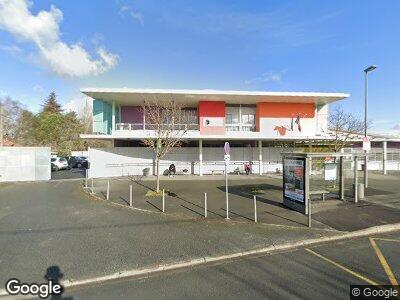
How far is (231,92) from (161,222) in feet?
49.0

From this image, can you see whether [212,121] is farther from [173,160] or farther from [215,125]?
[173,160]

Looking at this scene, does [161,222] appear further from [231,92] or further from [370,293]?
[231,92]

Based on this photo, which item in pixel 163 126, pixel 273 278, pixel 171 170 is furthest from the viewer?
pixel 171 170

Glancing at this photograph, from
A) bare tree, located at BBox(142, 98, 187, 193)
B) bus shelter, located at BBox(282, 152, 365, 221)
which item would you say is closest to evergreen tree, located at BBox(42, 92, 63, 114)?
bare tree, located at BBox(142, 98, 187, 193)

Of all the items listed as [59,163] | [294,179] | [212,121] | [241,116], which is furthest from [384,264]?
[59,163]

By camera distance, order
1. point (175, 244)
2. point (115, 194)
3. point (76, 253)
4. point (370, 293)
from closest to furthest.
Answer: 1. point (370, 293)
2. point (76, 253)
3. point (175, 244)
4. point (115, 194)

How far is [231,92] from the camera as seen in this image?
72.2ft

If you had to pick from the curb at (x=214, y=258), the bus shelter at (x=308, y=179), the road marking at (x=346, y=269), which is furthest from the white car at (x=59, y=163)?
the road marking at (x=346, y=269)

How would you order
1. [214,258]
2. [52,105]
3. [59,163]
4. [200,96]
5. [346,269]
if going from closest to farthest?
[346,269] → [214,258] → [200,96] → [59,163] → [52,105]

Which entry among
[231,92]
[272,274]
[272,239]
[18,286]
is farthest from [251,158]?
[18,286]

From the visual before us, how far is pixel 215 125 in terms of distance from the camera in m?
24.0

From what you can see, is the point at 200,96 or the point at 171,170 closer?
the point at 200,96

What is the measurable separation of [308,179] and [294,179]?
0.79 metres

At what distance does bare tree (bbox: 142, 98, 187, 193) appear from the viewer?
14905mm
